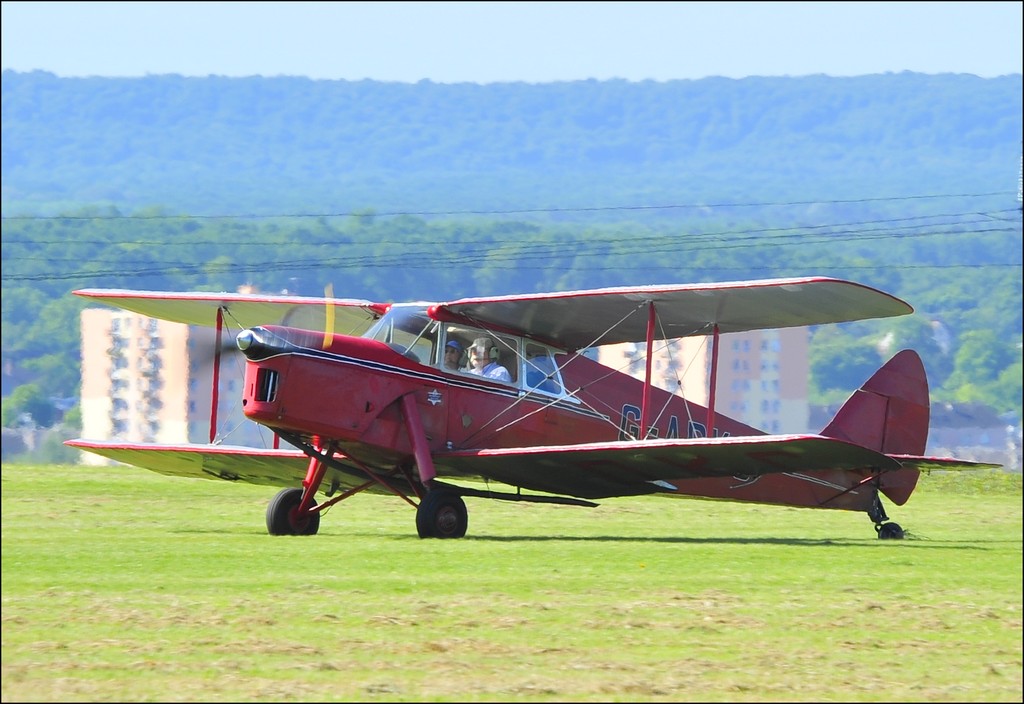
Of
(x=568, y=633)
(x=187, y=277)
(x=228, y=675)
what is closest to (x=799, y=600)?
(x=568, y=633)

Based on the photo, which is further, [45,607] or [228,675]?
[45,607]

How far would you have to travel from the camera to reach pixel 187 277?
125 m

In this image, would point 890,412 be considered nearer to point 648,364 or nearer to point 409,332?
point 648,364

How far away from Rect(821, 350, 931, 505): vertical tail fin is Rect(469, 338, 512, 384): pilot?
154 inches

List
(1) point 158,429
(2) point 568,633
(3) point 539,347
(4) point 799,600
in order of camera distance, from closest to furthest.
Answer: (2) point 568,633, (4) point 799,600, (3) point 539,347, (1) point 158,429

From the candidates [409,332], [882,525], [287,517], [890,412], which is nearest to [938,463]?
[882,525]

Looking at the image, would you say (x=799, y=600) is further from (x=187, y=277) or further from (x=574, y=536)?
(x=187, y=277)

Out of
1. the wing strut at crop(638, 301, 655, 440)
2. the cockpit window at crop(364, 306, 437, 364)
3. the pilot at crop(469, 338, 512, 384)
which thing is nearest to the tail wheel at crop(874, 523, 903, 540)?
the wing strut at crop(638, 301, 655, 440)

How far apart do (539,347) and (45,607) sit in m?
7.77

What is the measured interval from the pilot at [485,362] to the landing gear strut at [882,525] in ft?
13.7

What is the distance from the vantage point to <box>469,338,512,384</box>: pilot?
15836 millimetres

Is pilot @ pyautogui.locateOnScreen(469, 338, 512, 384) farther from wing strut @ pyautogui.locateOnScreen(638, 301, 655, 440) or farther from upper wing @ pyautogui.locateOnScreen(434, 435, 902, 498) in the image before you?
wing strut @ pyautogui.locateOnScreen(638, 301, 655, 440)

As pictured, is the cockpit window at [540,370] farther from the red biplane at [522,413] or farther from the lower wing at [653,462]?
the lower wing at [653,462]

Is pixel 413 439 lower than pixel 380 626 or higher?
higher
